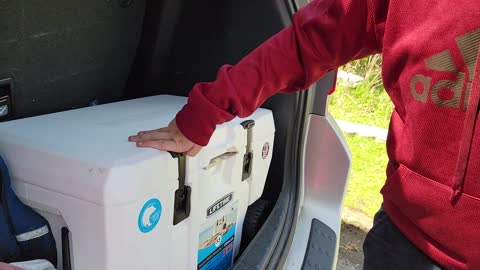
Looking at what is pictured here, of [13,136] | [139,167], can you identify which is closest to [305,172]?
[139,167]

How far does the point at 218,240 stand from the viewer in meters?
1.53

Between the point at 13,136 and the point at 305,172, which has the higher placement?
the point at 13,136

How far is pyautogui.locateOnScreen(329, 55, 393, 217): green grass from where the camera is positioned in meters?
3.34

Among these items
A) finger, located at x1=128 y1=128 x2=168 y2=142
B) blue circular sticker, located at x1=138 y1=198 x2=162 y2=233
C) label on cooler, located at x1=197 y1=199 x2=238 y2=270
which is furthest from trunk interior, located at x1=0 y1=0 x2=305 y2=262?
blue circular sticker, located at x1=138 y1=198 x2=162 y2=233

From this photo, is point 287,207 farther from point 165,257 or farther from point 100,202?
point 100,202

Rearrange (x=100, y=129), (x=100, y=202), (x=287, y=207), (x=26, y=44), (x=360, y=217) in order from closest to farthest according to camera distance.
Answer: (x=100, y=202)
(x=100, y=129)
(x=26, y=44)
(x=287, y=207)
(x=360, y=217)

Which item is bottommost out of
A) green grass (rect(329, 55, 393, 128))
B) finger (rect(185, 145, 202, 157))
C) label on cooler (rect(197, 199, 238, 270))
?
label on cooler (rect(197, 199, 238, 270))

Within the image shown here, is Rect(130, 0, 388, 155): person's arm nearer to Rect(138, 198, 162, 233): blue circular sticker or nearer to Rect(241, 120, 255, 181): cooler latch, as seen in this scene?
Rect(138, 198, 162, 233): blue circular sticker

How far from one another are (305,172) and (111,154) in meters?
0.88

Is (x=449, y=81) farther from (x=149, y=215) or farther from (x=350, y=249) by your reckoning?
(x=350, y=249)

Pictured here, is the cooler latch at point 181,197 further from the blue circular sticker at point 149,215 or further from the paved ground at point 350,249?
the paved ground at point 350,249

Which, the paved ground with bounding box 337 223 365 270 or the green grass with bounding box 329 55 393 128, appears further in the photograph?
the green grass with bounding box 329 55 393 128

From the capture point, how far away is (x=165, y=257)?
4.07ft

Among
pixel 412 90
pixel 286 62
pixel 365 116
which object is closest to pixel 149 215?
pixel 286 62
